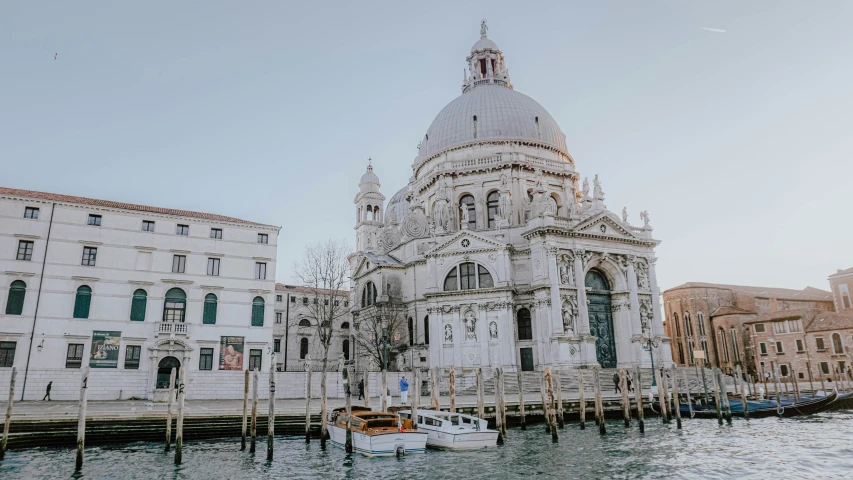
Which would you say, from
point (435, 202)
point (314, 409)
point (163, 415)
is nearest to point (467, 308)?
point (435, 202)

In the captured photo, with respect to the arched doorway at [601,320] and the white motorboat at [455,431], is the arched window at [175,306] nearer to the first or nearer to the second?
the white motorboat at [455,431]

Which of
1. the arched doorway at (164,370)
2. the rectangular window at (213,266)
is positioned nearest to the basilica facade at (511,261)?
the rectangular window at (213,266)

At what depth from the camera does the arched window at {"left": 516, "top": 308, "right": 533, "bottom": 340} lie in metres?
35.8

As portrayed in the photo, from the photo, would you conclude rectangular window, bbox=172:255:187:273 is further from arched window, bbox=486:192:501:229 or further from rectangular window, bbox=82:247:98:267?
arched window, bbox=486:192:501:229

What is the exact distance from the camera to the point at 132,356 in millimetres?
25875

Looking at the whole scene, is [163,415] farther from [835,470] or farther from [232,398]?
[835,470]

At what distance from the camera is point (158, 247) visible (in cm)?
2745

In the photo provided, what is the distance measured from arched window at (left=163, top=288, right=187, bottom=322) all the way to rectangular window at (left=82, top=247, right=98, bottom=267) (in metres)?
3.56

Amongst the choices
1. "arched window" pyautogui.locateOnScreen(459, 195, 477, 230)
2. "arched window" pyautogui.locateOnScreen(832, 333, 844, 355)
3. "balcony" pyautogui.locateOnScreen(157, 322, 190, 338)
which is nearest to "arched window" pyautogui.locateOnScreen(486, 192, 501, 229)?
"arched window" pyautogui.locateOnScreen(459, 195, 477, 230)

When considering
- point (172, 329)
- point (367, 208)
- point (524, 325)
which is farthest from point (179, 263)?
point (367, 208)

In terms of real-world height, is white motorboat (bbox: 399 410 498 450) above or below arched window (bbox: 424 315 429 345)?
below

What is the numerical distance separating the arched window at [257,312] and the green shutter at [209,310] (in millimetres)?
1858

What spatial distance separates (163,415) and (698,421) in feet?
66.3

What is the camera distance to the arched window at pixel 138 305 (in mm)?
26328
